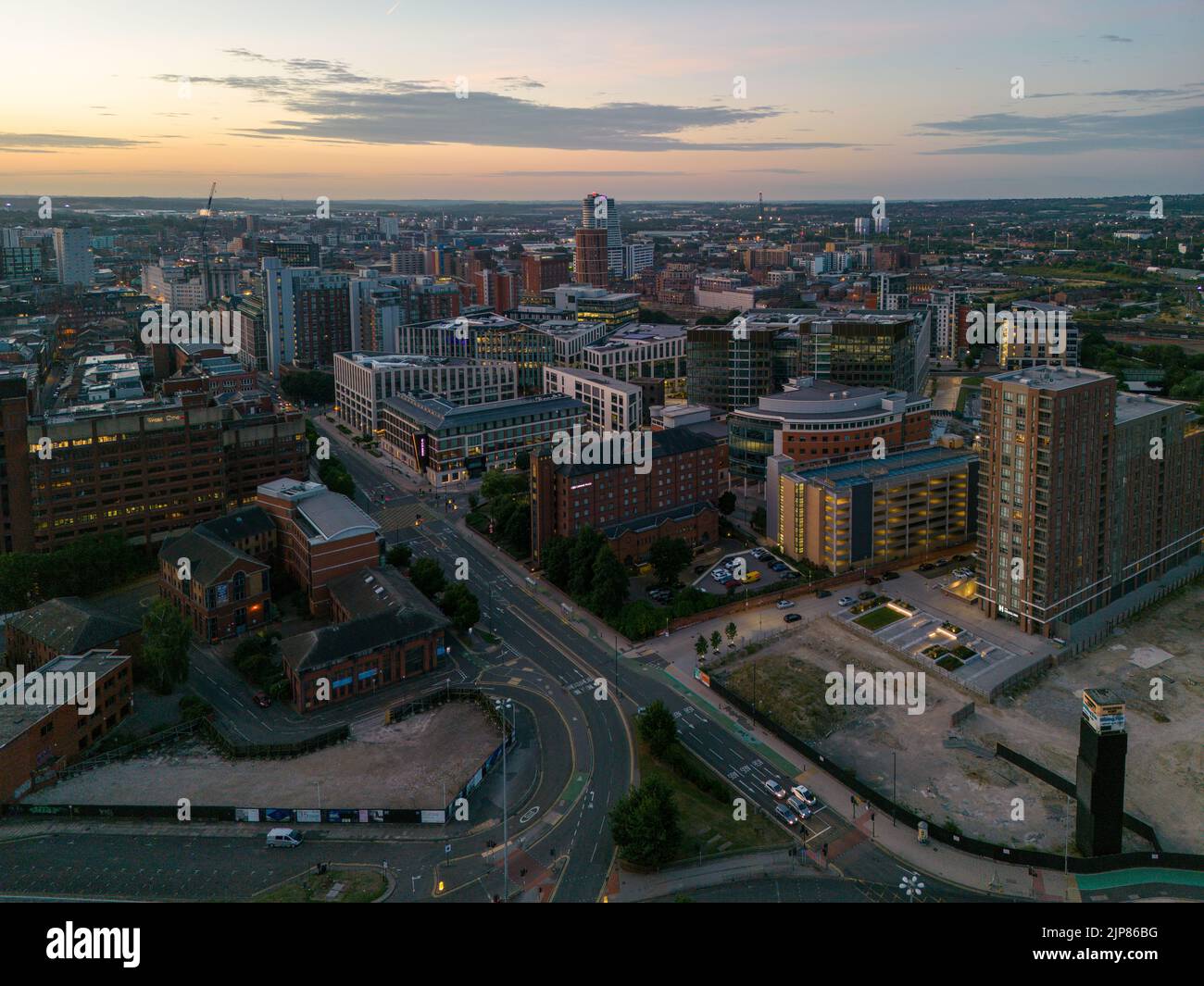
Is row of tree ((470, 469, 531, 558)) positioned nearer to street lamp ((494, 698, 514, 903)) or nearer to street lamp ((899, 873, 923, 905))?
street lamp ((494, 698, 514, 903))

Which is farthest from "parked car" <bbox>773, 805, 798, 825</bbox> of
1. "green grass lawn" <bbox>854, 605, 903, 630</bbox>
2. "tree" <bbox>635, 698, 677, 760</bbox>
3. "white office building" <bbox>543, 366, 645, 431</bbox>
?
"white office building" <bbox>543, 366, 645, 431</bbox>

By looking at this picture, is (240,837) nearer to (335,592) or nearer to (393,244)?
(335,592)

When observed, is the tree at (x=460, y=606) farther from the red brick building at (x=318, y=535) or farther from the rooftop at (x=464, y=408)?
the rooftop at (x=464, y=408)

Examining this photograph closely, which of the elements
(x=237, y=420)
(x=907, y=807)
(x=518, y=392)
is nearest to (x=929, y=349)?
(x=518, y=392)

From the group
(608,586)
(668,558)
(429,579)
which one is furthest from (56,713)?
(668,558)

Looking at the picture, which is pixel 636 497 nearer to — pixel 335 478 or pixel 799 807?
pixel 335 478

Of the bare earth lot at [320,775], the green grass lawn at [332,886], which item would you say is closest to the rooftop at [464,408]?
the bare earth lot at [320,775]
